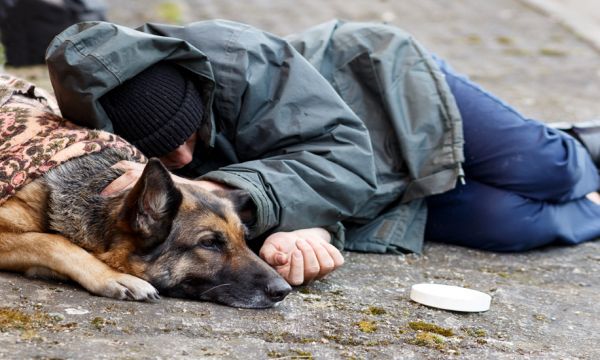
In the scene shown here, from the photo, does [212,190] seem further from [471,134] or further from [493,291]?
[471,134]

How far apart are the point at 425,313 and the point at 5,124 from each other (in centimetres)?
215

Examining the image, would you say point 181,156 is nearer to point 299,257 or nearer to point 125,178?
point 125,178

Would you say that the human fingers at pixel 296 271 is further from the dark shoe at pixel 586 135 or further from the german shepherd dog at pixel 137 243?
the dark shoe at pixel 586 135

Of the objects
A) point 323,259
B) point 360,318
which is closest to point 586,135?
point 323,259

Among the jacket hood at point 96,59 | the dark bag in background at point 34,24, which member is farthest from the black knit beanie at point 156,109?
the dark bag in background at point 34,24

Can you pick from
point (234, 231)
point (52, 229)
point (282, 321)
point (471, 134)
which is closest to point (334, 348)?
point (282, 321)

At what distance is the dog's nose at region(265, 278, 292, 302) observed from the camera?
4.12 meters

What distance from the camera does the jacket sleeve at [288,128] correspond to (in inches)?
189

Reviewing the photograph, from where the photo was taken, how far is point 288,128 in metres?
4.98

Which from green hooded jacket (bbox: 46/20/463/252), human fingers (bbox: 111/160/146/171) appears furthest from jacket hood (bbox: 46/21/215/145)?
human fingers (bbox: 111/160/146/171)

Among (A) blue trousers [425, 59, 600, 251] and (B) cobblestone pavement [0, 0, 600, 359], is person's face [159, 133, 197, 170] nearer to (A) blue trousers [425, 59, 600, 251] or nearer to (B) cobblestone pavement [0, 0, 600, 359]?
(B) cobblestone pavement [0, 0, 600, 359]

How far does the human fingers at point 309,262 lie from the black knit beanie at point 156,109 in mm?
789

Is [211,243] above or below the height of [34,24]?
above

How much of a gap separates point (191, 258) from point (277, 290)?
1.32 feet
